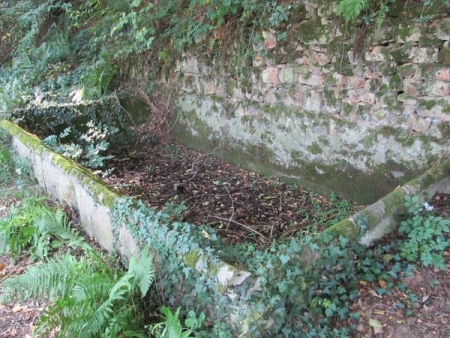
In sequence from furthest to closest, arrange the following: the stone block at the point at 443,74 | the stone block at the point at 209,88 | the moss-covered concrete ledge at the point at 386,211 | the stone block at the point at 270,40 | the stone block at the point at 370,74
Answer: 1. the stone block at the point at 209,88
2. the stone block at the point at 270,40
3. the stone block at the point at 370,74
4. the stone block at the point at 443,74
5. the moss-covered concrete ledge at the point at 386,211

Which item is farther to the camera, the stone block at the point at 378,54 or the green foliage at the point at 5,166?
the green foliage at the point at 5,166

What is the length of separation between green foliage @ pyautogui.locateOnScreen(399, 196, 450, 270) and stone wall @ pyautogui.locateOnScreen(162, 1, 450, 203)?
3.06 feet

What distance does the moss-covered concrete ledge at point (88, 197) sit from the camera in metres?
2.16

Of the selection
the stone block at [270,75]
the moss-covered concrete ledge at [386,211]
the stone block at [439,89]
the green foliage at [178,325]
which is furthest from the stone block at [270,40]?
the green foliage at [178,325]

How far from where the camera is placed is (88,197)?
354 centimetres

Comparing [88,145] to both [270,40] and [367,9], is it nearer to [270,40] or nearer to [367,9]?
[270,40]

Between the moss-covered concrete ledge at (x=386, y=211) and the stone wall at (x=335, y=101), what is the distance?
0.36m

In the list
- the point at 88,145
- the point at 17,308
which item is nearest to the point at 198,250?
the point at 17,308

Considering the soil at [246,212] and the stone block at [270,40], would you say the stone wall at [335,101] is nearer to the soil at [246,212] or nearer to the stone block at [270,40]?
the stone block at [270,40]

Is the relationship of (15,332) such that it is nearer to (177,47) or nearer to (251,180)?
(251,180)

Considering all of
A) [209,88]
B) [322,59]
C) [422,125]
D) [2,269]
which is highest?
[322,59]

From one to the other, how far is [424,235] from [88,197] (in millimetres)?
2838

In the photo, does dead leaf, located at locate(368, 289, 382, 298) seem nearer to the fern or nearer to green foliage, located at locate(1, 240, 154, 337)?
the fern

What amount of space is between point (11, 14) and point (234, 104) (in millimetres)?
7508
